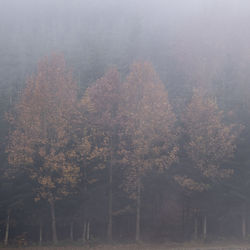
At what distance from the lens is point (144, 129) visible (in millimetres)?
21141

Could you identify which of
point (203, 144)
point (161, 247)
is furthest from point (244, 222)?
point (161, 247)

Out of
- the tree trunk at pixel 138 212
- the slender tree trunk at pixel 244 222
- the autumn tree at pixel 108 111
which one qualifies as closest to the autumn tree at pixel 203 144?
the tree trunk at pixel 138 212

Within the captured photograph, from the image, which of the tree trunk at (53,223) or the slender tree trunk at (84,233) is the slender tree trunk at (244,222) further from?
the tree trunk at (53,223)

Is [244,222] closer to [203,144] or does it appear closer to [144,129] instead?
[203,144]

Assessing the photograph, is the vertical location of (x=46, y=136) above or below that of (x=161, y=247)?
above

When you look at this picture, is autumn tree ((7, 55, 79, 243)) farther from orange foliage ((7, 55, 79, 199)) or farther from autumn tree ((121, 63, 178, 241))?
autumn tree ((121, 63, 178, 241))

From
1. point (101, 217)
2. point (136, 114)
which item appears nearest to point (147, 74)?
point (136, 114)

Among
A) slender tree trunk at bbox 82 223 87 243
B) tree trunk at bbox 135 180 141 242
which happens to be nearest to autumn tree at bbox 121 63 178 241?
tree trunk at bbox 135 180 141 242

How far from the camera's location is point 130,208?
897 inches

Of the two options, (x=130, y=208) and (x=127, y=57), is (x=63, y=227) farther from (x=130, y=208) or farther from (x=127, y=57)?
(x=127, y=57)

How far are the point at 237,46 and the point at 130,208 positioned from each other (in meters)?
19.0

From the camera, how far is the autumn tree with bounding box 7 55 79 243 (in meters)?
19.9

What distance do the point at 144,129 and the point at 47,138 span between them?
5.68 m

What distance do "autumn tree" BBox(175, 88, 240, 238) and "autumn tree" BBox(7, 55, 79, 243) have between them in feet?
23.5
